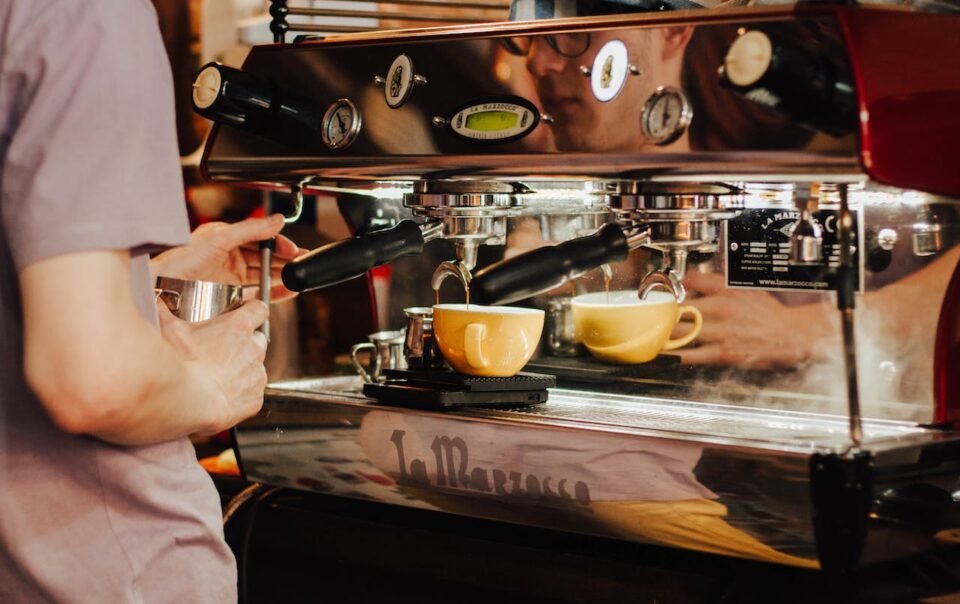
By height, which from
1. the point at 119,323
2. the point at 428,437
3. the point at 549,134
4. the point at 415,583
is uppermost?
the point at 549,134

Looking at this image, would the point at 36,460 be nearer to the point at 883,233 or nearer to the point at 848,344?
the point at 848,344

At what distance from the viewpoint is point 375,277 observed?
4.00 ft

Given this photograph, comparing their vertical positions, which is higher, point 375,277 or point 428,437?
point 375,277

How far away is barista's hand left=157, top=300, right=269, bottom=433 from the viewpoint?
0.74 metres

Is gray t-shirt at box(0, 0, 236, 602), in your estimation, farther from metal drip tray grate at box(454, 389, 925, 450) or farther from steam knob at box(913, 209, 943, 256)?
steam knob at box(913, 209, 943, 256)

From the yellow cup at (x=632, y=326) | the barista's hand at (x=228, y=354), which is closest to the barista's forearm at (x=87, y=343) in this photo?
the barista's hand at (x=228, y=354)

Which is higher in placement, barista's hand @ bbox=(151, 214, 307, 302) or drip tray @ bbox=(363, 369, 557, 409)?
barista's hand @ bbox=(151, 214, 307, 302)

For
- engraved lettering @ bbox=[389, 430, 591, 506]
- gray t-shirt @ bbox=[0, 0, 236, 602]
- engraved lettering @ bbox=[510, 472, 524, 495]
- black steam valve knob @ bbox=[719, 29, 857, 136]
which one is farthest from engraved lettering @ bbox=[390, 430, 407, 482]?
black steam valve knob @ bbox=[719, 29, 857, 136]

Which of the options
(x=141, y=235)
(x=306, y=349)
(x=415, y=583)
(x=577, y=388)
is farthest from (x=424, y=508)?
(x=141, y=235)

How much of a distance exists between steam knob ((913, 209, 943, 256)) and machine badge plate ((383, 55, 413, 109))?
445mm

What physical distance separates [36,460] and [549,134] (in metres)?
0.43

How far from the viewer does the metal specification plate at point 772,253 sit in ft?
3.06

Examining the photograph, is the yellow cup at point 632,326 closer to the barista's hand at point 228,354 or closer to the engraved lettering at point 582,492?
the engraved lettering at point 582,492

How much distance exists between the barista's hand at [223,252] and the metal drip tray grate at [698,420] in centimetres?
29
